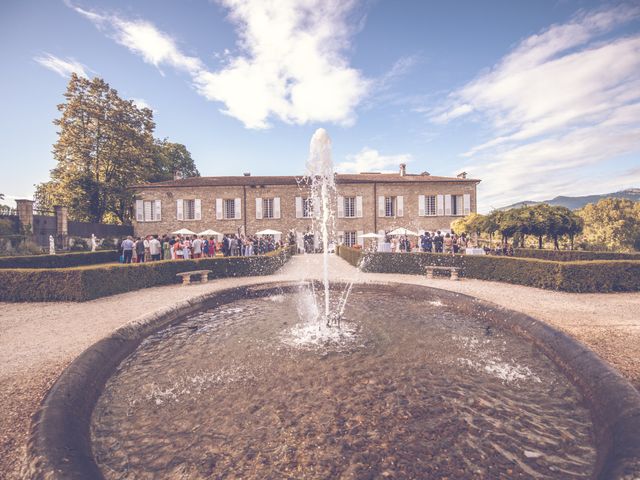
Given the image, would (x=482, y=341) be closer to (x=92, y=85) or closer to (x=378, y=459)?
(x=378, y=459)

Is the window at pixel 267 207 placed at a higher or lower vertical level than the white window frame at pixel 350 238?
higher

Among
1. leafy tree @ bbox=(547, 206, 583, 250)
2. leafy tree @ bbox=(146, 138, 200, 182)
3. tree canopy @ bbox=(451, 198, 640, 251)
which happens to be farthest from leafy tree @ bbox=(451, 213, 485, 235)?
leafy tree @ bbox=(146, 138, 200, 182)

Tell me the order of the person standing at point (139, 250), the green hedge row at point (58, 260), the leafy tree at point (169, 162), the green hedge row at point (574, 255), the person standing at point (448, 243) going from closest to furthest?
the green hedge row at point (58, 260), the green hedge row at point (574, 255), the person standing at point (139, 250), the person standing at point (448, 243), the leafy tree at point (169, 162)

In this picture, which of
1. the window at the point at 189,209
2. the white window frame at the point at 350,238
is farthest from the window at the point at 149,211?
the white window frame at the point at 350,238

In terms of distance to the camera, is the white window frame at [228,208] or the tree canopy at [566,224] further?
the white window frame at [228,208]

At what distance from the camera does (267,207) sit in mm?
24500

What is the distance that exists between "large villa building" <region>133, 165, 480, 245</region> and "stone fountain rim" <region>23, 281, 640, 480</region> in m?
19.5

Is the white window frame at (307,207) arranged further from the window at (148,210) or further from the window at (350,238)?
the window at (148,210)

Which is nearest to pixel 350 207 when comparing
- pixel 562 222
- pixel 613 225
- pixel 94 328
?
pixel 562 222

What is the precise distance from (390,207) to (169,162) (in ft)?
78.5

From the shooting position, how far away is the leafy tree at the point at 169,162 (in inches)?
1099

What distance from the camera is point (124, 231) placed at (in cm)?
2355

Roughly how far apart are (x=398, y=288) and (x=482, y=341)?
370cm

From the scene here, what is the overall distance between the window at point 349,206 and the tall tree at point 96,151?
56.2 ft
